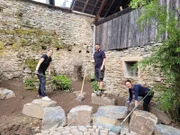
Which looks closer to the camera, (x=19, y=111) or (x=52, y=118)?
(x=52, y=118)

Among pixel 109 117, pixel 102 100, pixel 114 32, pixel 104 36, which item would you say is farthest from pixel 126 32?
pixel 109 117

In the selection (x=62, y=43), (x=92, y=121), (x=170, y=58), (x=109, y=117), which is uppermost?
(x=62, y=43)

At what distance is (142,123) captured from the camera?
11.9ft

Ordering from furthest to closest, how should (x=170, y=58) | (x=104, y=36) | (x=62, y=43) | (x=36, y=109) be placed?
(x=62, y=43), (x=104, y=36), (x=36, y=109), (x=170, y=58)

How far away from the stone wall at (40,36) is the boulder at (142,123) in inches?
213

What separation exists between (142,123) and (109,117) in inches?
33.9

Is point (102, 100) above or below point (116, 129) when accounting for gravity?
above

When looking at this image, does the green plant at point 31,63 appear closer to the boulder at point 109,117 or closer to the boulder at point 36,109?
the boulder at point 36,109

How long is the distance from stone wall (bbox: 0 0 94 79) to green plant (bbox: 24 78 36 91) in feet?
1.56

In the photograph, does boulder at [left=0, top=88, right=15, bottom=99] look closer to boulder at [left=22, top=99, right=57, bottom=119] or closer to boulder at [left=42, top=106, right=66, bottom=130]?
boulder at [left=22, top=99, right=57, bottom=119]

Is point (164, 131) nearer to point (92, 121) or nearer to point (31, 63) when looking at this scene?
point (92, 121)

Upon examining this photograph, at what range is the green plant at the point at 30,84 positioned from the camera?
6.54 meters

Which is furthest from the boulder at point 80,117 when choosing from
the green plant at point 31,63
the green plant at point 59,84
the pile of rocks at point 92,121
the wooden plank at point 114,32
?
the wooden plank at point 114,32

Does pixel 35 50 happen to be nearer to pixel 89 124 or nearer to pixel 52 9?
pixel 52 9
